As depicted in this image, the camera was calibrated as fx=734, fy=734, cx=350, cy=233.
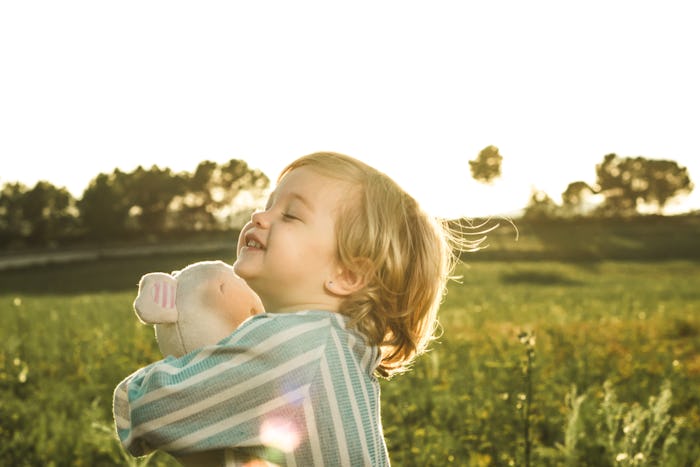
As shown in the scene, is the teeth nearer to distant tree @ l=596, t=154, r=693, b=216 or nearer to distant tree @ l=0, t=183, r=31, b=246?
distant tree @ l=0, t=183, r=31, b=246

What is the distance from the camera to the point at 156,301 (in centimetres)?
190

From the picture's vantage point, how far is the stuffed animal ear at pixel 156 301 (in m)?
1.88

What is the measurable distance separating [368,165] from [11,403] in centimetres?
346

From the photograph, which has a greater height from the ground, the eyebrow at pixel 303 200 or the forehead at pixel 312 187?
the forehead at pixel 312 187

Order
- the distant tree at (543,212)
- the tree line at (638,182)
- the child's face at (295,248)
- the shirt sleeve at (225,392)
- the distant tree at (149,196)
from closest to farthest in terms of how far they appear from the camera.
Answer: the shirt sleeve at (225,392) → the child's face at (295,248) → the distant tree at (543,212) → the distant tree at (149,196) → the tree line at (638,182)

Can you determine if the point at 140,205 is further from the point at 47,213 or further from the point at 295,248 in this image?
the point at 295,248

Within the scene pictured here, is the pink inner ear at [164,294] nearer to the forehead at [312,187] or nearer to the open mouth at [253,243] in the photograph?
the open mouth at [253,243]

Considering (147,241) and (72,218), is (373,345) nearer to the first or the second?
(147,241)

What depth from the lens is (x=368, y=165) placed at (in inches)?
83.6

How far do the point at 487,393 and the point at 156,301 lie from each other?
3026 millimetres

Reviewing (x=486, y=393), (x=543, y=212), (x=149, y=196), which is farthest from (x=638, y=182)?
(x=486, y=393)

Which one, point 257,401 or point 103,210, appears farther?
point 103,210

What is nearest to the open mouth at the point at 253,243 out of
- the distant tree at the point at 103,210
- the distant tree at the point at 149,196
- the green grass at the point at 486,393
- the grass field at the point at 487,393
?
the grass field at the point at 487,393

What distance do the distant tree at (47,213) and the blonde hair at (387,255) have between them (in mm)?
70300
